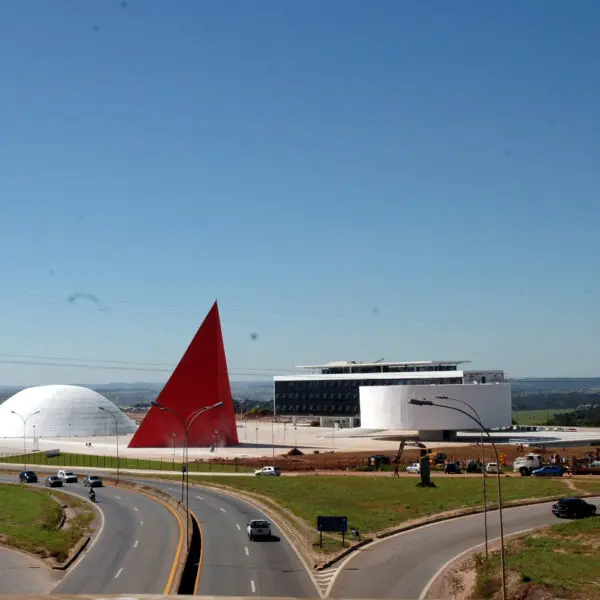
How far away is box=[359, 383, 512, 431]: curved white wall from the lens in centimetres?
10106

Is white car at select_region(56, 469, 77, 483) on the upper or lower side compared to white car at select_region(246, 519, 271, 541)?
lower

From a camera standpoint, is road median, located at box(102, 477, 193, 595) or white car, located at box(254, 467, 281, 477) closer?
road median, located at box(102, 477, 193, 595)

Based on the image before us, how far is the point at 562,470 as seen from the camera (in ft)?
212

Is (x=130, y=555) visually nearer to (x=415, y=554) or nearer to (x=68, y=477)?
(x=415, y=554)

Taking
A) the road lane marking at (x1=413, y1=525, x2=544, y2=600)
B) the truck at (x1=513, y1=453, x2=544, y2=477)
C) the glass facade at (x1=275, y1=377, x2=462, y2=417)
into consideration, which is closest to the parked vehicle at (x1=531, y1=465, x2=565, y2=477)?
the truck at (x1=513, y1=453, x2=544, y2=477)

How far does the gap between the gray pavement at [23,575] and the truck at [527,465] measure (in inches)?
1634

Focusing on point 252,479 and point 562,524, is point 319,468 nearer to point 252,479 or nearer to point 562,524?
point 252,479

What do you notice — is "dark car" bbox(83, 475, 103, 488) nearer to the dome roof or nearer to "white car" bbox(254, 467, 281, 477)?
"white car" bbox(254, 467, 281, 477)

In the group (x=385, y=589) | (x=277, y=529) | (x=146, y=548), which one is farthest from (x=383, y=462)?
(x=385, y=589)

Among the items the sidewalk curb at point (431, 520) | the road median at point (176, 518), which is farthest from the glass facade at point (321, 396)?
the sidewalk curb at point (431, 520)

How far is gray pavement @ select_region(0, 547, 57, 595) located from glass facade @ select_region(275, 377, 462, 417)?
3602 inches

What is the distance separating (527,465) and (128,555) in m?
41.4

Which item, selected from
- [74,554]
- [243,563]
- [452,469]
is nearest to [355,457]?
[452,469]

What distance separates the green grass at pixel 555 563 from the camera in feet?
92.2
